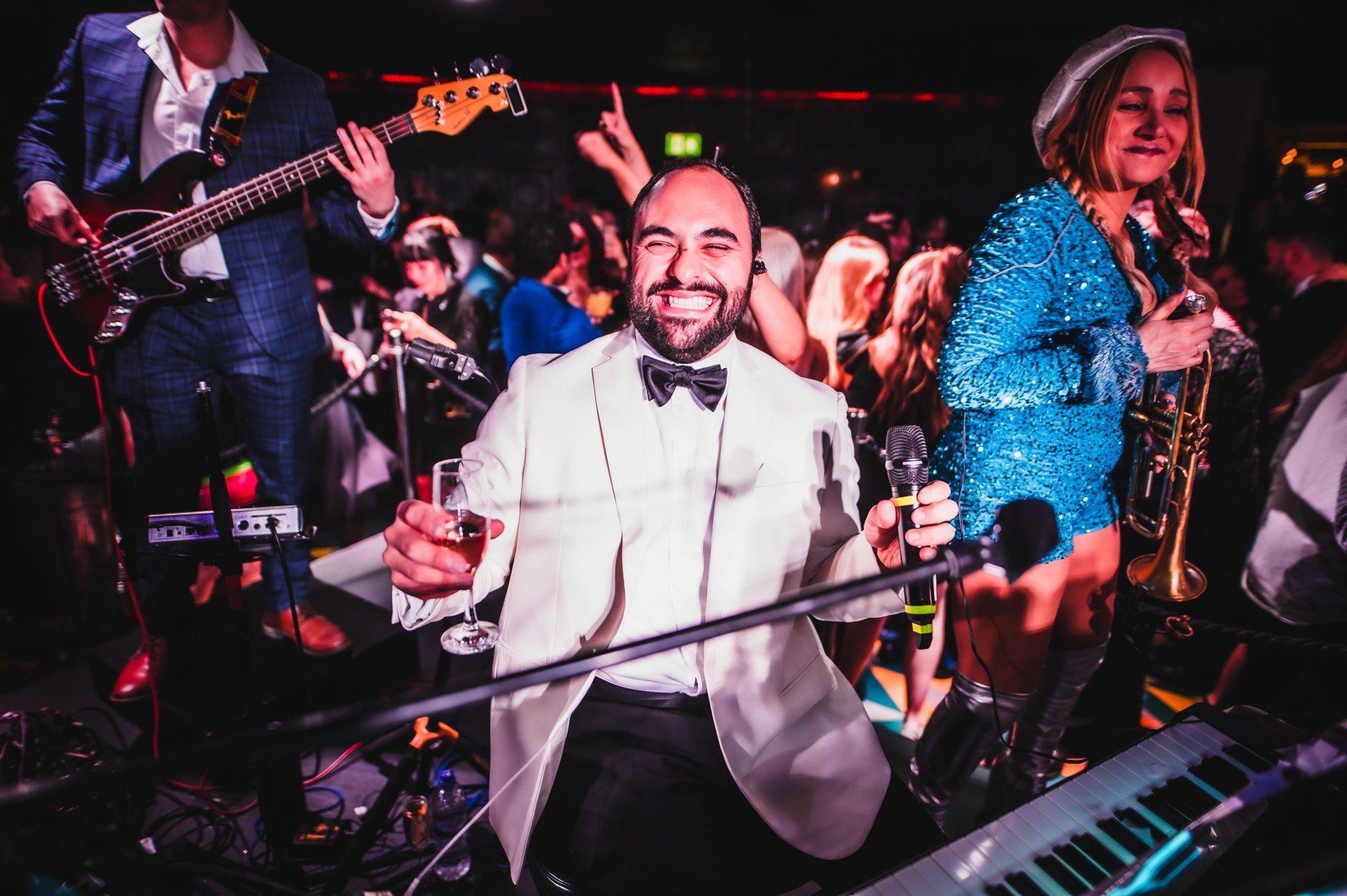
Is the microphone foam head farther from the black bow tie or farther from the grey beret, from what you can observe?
the grey beret

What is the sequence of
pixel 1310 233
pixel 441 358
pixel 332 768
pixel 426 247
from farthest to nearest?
pixel 426 247
pixel 1310 233
pixel 332 768
pixel 441 358

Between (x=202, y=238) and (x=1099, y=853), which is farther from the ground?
(x=202, y=238)

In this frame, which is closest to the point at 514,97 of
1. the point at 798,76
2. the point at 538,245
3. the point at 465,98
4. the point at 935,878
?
the point at 465,98

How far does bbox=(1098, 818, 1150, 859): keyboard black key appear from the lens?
1155 mm

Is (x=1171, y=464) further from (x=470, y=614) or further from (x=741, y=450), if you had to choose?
(x=470, y=614)

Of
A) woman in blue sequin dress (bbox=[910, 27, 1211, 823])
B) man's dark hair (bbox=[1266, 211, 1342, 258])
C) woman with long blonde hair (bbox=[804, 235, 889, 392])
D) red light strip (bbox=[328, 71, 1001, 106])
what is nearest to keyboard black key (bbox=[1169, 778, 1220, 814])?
woman in blue sequin dress (bbox=[910, 27, 1211, 823])

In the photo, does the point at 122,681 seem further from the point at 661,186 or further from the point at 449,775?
the point at 661,186

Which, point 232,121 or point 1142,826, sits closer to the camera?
point 1142,826

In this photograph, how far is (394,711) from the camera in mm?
822

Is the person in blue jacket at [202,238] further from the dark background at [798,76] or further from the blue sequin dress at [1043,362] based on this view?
the blue sequin dress at [1043,362]

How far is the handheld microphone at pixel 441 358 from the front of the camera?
1.86 m

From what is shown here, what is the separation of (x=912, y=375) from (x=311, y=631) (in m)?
2.77

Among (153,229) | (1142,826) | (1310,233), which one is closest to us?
(1142,826)

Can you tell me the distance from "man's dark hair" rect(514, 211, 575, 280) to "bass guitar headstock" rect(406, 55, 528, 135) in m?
0.99
